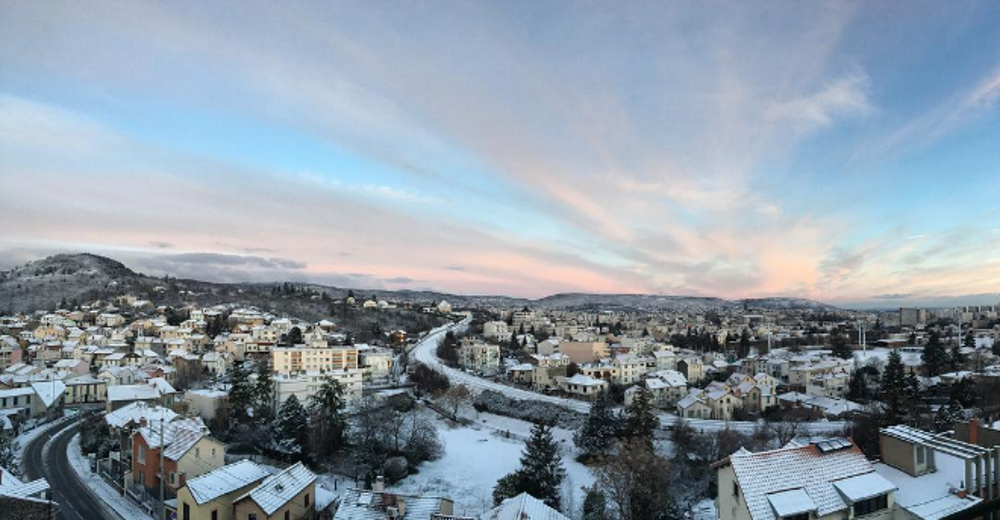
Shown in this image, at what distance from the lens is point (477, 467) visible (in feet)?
81.8

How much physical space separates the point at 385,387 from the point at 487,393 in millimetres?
7412

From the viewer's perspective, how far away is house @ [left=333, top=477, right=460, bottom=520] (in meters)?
13.8

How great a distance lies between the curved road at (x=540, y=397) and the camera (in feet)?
97.7

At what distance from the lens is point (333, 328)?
68062 mm

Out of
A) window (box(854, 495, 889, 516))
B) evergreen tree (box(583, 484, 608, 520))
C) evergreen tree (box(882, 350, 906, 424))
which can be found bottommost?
evergreen tree (box(583, 484, 608, 520))

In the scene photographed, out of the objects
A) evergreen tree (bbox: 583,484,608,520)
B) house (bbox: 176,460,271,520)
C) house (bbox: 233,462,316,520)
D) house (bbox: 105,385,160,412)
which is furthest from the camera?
house (bbox: 105,385,160,412)

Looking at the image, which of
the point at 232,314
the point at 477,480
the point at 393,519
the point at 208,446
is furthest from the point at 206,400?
the point at 232,314

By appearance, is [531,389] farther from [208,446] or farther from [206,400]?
[208,446]

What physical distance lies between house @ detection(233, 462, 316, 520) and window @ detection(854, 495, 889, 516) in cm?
1243

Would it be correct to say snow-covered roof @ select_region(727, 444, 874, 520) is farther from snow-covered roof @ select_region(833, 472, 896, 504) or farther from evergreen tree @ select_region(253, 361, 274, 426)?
evergreen tree @ select_region(253, 361, 274, 426)

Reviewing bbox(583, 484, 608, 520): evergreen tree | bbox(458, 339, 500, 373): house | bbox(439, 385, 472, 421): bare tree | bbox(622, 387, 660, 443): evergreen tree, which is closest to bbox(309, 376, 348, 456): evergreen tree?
bbox(439, 385, 472, 421): bare tree

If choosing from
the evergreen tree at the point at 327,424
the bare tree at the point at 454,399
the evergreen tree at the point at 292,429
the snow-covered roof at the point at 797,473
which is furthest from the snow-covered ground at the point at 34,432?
the snow-covered roof at the point at 797,473

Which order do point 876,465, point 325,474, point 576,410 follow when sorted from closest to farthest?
point 876,465, point 325,474, point 576,410

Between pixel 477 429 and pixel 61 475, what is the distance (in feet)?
59.2
